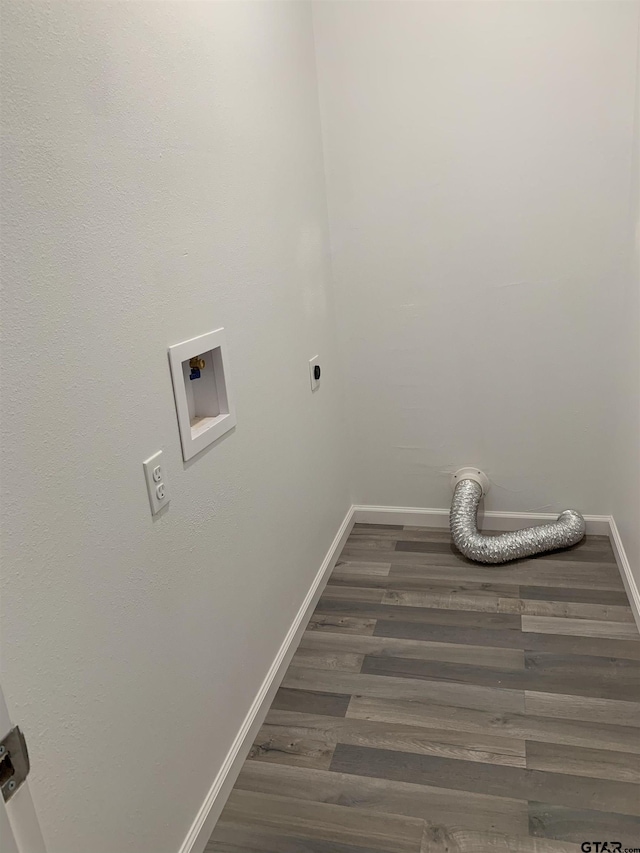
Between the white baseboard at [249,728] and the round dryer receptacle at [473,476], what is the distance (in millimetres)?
706

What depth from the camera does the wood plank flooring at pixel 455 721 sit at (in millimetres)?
1705

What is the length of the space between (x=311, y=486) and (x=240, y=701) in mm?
Result: 932

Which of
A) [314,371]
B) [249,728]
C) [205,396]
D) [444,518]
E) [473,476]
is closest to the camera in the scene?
[205,396]

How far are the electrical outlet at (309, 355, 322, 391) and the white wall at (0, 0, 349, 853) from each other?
1.22ft

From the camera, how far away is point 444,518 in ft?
10.6

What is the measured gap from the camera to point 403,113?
2.74 meters

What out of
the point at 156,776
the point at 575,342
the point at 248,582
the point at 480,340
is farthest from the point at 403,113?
the point at 156,776

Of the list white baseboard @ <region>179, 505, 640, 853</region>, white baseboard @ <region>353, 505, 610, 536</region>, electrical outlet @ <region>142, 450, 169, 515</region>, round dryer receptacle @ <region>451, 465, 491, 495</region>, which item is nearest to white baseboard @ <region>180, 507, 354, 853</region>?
white baseboard @ <region>179, 505, 640, 853</region>

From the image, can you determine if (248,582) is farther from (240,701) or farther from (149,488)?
(149,488)

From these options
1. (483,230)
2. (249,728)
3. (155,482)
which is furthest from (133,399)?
(483,230)

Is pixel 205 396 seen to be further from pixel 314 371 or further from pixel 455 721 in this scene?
pixel 455 721

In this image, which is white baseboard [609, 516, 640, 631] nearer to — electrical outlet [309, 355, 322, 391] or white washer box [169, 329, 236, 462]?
electrical outlet [309, 355, 322, 391]

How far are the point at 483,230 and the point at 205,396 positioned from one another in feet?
5.14

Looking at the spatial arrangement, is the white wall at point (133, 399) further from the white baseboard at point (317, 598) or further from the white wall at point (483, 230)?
the white wall at point (483, 230)
